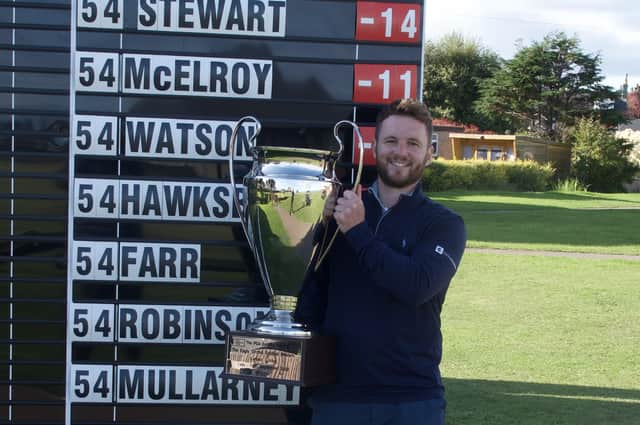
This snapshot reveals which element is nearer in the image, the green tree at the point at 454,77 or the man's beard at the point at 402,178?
the man's beard at the point at 402,178

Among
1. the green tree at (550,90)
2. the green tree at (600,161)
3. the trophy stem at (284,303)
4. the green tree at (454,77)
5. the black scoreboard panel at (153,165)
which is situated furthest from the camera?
the green tree at (454,77)

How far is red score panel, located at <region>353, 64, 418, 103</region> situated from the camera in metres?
4.18

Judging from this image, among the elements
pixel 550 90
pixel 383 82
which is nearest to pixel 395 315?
pixel 383 82

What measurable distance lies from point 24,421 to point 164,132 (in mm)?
1607

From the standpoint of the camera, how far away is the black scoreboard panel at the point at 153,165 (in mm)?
4121

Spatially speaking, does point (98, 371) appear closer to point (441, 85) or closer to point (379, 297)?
point (379, 297)

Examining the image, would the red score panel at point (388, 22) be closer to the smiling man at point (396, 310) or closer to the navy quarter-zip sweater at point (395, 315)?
the smiling man at point (396, 310)

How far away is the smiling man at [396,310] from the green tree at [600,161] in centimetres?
4039

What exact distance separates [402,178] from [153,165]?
1.52 m

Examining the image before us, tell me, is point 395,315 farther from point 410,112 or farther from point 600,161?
point 600,161

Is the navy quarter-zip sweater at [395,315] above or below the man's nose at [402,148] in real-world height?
below

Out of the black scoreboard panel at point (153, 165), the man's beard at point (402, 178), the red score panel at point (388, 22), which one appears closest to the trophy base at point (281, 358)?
the man's beard at point (402, 178)

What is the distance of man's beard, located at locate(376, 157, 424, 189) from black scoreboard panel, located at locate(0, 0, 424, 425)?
1.07 metres

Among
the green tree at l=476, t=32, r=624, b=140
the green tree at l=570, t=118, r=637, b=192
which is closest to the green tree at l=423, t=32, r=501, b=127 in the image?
the green tree at l=476, t=32, r=624, b=140
